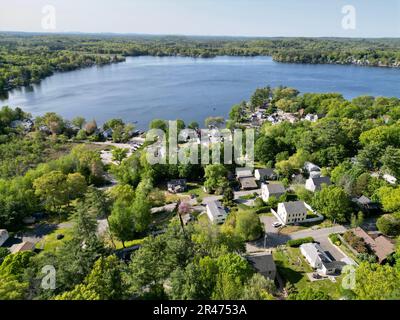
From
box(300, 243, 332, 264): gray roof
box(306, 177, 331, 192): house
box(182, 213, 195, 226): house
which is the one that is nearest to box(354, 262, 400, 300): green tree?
box(300, 243, 332, 264): gray roof

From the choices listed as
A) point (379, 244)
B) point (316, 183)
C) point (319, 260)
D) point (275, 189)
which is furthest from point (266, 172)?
point (319, 260)

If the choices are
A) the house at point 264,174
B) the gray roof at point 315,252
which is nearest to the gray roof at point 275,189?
the house at point 264,174

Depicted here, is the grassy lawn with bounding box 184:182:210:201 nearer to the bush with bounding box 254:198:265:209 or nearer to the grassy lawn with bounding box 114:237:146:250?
the bush with bounding box 254:198:265:209

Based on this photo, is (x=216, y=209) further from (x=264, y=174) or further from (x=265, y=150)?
(x=265, y=150)

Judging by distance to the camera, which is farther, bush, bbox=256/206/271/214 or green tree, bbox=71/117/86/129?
green tree, bbox=71/117/86/129

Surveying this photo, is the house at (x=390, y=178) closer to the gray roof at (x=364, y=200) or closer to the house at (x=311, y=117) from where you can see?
the gray roof at (x=364, y=200)
